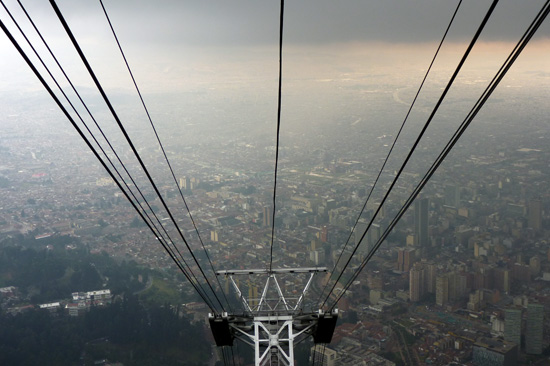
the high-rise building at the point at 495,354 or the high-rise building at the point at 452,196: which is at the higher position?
the high-rise building at the point at 452,196

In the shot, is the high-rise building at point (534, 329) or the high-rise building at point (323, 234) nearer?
the high-rise building at point (534, 329)

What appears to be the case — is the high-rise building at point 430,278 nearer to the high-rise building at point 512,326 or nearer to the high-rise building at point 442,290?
the high-rise building at point 442,290

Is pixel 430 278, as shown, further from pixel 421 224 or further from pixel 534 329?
pixel 421 224

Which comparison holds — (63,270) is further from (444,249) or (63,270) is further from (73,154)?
(73,154)

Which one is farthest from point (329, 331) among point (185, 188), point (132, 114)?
point (132, 114)

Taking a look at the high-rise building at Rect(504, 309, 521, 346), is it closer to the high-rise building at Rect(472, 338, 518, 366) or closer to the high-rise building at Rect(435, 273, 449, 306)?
the high-rise building at Rect(472, 338, 518, 366)

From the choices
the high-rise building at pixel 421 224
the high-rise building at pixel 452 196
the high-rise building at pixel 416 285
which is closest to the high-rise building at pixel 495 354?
the high-rise building at pixel 416 285
